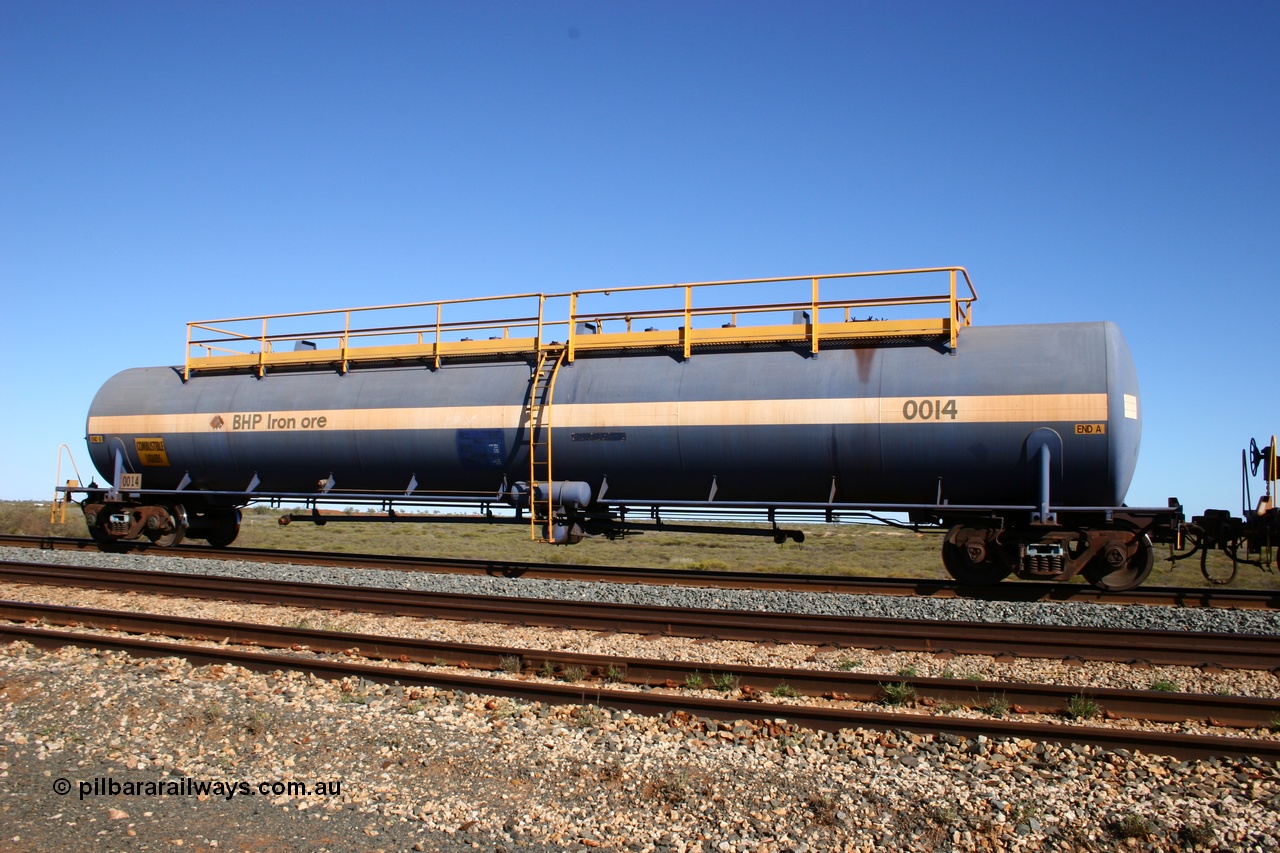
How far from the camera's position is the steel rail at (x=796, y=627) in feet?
32.6

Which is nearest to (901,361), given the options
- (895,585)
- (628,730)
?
(895,585)

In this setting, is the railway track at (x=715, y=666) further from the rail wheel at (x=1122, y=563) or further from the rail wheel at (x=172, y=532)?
the rail wheel at (x=172, y=532)

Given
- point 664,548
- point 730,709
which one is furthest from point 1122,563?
point 664,548

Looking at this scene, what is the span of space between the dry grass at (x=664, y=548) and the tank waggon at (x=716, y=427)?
308cm

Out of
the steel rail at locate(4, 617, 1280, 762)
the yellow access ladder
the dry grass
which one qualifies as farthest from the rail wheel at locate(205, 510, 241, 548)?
the steel rail at locate(4, 617, 1280, 762)

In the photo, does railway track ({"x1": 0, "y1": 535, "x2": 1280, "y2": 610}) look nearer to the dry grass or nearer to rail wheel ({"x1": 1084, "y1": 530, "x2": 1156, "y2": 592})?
rail wheel ({"x1": 1084, "y1": 530, "x2": 1156, "y2": 592})

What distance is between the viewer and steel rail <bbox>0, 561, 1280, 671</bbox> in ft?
32.6

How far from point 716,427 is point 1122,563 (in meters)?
6.38

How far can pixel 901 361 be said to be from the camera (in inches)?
548

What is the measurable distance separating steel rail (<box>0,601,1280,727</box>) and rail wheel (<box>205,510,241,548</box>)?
9.37 metres

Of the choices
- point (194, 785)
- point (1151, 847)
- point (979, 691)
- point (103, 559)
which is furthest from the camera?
point (103, 559)

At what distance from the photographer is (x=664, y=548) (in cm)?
3005

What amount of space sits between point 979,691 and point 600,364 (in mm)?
9244

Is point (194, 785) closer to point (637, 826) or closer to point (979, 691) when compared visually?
point (637, 826)
